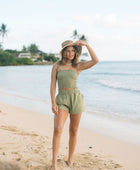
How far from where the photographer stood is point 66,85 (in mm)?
2736

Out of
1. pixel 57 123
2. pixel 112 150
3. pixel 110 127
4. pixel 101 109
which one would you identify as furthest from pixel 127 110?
pixel 57 123

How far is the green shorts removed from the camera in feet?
8.85

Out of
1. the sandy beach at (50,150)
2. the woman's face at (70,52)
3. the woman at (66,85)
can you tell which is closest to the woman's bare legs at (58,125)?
the woman at (66,85)

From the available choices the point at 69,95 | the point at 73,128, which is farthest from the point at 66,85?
the point at 73,128

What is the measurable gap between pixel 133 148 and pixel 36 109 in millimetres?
4061

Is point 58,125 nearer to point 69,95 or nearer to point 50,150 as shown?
point 69,95

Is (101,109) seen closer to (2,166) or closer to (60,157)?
(60,157)

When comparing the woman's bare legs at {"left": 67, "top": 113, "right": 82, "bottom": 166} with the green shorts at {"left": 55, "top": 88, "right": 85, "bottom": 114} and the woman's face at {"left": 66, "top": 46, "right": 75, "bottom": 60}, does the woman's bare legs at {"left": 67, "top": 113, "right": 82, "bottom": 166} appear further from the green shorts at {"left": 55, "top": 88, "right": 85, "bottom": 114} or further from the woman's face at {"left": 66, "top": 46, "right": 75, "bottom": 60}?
the woman's face at {"left": 66, "top": 46, "right": 75, "bottom": 60}

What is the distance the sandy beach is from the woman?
1.62 ft

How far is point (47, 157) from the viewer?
3289 millimetres

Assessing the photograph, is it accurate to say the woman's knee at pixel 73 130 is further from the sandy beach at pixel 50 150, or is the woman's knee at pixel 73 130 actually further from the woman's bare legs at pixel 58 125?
the sandy beach at pixel 50 150

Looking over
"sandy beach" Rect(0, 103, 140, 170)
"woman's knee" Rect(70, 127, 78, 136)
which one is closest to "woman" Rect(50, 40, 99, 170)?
"woman's knee" Rect(70, 127, 78, 136)

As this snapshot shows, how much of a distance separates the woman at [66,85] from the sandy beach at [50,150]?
495 millimetres

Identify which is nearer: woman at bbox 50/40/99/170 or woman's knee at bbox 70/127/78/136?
woman at bbox 50/40/99/170
